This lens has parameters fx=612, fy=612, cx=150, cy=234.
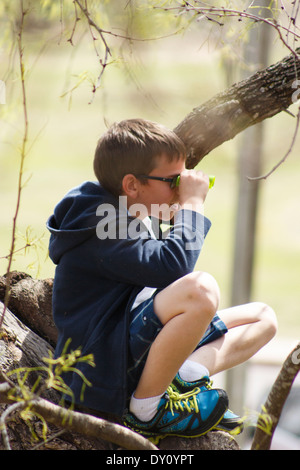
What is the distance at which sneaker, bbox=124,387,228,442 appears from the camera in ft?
3.63

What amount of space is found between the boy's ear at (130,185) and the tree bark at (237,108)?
→ 243 mm

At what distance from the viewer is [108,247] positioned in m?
1.09

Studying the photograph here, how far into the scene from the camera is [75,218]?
114 centimetres

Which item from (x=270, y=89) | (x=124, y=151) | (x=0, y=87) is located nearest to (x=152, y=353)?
(x=124, y=151)

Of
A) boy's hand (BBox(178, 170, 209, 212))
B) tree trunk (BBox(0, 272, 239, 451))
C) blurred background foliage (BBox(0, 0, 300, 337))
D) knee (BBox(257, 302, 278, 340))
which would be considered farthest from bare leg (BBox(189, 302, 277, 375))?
blurred background foliage (BBox(0, 0, 300, 337))

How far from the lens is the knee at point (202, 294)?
3.44 ft

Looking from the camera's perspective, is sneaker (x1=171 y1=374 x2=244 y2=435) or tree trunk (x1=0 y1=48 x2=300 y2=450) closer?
sneaker (x1=171 y1=374 x2=244 y2=435)

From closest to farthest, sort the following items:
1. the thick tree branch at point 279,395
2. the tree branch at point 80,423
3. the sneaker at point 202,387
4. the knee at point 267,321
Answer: the tree branch at point 80,423, the thick tree branch at point 279,395, the sneaker at point 202,387, the knee at point 267,321

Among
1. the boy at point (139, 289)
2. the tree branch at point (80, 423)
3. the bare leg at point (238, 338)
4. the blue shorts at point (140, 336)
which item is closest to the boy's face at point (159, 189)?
the boy at point (139, 289)

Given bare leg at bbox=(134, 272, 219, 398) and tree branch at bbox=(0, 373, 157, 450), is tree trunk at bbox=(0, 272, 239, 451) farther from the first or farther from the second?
bare leg at bbox=(134, 272, 219, 398)

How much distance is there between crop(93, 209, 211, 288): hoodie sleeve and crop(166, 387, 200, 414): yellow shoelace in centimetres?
21

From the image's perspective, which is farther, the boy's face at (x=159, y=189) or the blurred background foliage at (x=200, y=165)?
the blurred background foliage at (x=200, y=165)

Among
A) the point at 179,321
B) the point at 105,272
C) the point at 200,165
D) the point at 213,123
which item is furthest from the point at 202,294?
the point at 200,165

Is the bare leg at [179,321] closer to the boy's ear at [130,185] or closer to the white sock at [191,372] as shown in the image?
the white sock at [191,372]
